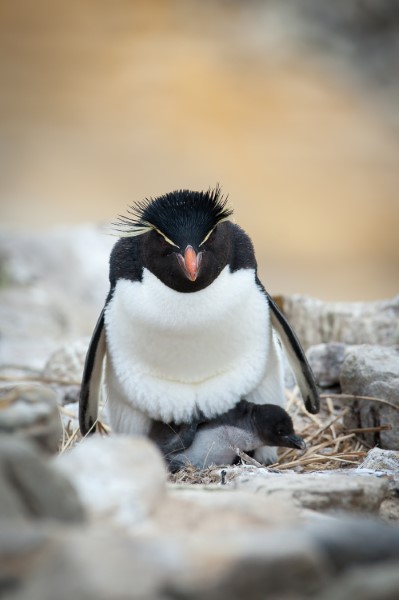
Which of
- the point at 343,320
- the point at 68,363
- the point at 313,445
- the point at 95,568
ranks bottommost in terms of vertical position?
the point at 313,445

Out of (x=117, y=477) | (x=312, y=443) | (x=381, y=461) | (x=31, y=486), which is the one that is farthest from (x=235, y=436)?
(x=31, y=486)

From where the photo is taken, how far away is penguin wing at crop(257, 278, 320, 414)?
3.77m

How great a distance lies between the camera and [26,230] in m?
9.23

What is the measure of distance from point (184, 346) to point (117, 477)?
1.73m

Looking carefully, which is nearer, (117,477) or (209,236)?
(117,477)

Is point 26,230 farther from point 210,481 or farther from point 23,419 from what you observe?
point 23,419

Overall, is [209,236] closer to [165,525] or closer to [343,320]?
[343,320]

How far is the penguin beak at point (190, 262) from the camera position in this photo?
324cm

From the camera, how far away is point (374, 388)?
382 cm

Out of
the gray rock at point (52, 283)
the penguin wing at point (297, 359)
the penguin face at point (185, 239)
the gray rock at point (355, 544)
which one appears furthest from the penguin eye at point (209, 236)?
the gray rock at point (52, 283)

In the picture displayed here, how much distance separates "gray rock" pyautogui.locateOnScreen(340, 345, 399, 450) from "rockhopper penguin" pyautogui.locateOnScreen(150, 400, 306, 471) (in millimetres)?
460

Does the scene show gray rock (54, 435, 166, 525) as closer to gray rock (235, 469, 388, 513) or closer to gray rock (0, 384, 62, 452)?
gray rock (0, 384, 62, 452)

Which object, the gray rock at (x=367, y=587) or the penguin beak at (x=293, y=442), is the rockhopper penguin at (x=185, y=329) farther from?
the gray rock at (x=367, y=587)

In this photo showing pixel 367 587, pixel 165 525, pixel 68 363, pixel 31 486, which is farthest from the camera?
pixel 68 363
